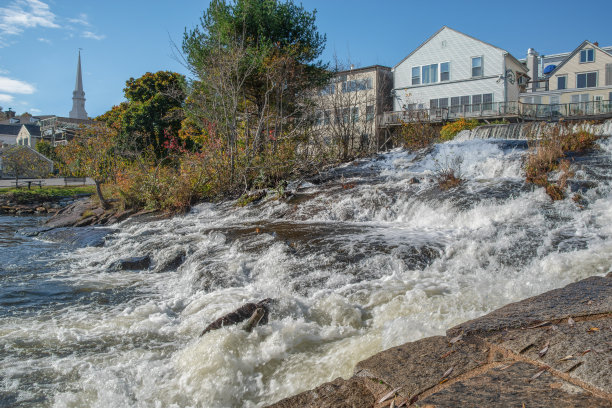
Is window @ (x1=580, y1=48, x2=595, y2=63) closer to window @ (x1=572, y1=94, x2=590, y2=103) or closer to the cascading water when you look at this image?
window @ (x1=572, y1=94, x2=590, y2=103)

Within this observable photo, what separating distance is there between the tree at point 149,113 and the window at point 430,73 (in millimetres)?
19069

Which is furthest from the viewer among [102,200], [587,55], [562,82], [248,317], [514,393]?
[562,82]

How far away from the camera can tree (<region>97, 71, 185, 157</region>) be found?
2441 cm

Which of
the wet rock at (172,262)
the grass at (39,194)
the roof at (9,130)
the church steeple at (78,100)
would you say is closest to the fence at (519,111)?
the grass at (39,194)

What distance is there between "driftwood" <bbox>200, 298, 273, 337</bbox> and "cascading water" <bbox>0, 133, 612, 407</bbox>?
0.13 meters

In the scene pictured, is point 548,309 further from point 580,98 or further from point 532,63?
point 532,63

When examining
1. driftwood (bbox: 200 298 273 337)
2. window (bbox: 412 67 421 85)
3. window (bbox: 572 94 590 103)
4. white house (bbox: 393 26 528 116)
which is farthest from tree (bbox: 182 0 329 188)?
window (bbox: 572 94 590 103)

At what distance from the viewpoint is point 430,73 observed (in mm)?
34594

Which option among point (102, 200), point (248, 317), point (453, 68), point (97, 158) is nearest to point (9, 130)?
point (97, 158)

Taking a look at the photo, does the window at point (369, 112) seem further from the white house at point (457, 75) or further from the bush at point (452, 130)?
the white house at point (457, 75)

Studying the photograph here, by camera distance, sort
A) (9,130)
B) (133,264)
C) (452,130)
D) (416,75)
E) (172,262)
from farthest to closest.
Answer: (9,130) → (416,75) → (452,130) → (133,264) → (172,262)

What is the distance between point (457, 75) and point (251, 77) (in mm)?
21472

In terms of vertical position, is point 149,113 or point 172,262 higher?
point 149,113

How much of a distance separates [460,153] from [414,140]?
4.17 meters
